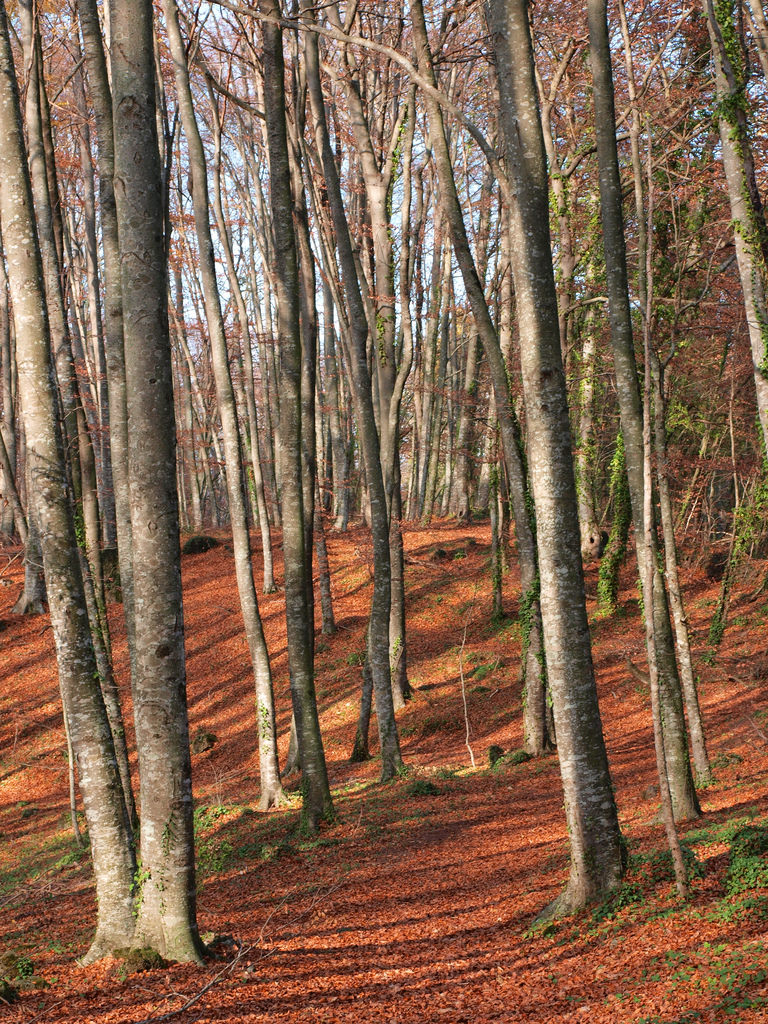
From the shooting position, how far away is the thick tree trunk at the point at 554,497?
538cm

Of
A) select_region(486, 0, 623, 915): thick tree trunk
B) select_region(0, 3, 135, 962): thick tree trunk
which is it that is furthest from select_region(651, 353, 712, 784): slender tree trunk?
select_region(0, 3, 135, 962): thick tree trunk

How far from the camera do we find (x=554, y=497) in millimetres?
5508

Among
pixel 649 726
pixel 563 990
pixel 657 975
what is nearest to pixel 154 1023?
pixel 563 990

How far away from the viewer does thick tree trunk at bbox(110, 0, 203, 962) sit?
5.17 meters

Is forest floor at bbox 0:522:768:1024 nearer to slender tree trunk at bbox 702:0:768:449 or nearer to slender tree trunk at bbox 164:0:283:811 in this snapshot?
slender tree trunk at bbox 164:0:283:811

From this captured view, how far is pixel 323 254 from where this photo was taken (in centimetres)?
1397

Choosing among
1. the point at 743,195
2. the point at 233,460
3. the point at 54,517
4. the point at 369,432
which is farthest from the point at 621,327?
the point at 233,460

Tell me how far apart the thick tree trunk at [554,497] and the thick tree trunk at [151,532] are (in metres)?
2.49

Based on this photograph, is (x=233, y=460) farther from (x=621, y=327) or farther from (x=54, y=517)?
(x=621, y=327)

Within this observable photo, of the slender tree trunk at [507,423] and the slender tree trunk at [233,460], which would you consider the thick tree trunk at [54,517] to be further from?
the slender tree trunk at [507,423]

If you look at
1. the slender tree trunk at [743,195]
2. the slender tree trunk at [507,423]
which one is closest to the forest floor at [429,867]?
the slender tree trunk at [507,423]

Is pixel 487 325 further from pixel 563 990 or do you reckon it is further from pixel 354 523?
pixel 354 523

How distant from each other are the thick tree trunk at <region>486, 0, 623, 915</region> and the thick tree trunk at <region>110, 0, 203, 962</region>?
8.16ft

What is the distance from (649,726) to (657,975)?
355 inches
